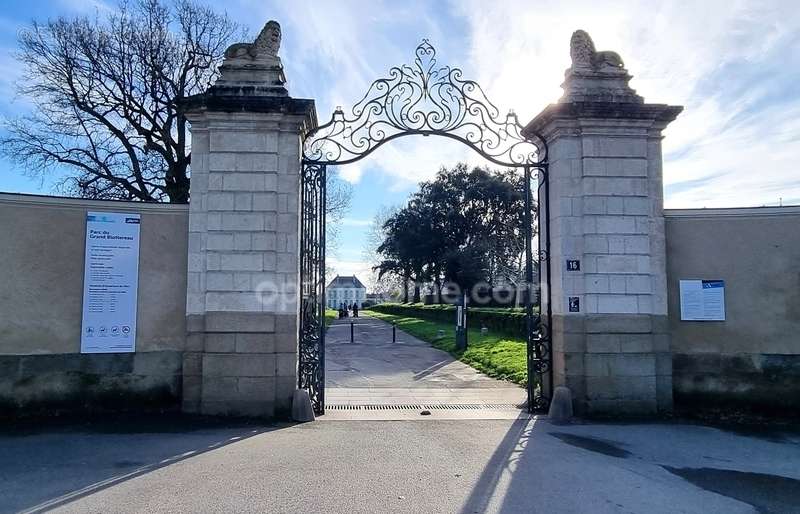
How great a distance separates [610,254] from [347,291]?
129 metres

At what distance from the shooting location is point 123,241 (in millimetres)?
7832

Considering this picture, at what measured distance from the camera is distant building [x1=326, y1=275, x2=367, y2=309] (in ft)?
433

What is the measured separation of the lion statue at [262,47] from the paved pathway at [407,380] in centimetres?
527

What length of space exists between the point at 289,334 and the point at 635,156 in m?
5.48

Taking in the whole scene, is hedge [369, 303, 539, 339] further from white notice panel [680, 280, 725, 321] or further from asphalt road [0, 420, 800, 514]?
asphalt road [0, 420, 800, 514]

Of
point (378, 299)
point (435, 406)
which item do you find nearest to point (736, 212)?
point (435, 406)

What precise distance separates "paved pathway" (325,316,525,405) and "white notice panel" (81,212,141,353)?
3.21 meters

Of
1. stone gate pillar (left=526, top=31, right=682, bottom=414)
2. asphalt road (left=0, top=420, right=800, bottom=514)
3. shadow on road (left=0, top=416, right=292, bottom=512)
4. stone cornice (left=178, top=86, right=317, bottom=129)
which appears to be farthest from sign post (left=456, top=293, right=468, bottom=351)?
stone cornice (left=178, top=86, right=317, bottom=129)

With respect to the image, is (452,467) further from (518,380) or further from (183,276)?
(518,380)

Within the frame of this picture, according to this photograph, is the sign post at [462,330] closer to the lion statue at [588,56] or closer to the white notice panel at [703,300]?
the white notice panel at [703,300]

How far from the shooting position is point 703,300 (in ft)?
27.3

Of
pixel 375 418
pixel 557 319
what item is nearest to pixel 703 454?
pixel 557 319

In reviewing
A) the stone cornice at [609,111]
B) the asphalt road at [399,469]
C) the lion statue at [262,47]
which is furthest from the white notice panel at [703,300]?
the lion statue at [262,47]

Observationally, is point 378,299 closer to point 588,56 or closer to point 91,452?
point 588,56
